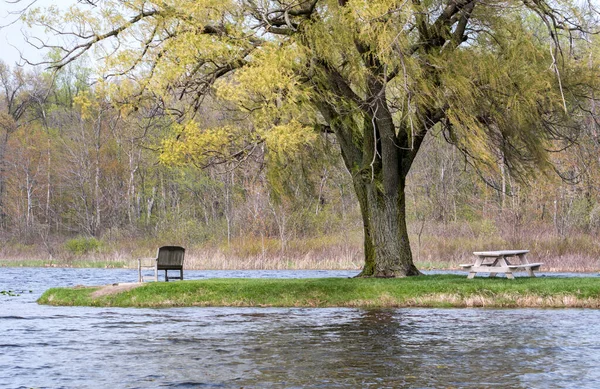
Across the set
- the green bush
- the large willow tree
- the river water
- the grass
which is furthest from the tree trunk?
the green bush

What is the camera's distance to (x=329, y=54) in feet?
68.4

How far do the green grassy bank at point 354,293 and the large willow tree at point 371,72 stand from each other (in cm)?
218

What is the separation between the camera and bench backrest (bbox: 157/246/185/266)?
73.8 ft

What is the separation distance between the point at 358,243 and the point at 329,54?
19876mm

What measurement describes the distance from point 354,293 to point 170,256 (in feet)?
18.5

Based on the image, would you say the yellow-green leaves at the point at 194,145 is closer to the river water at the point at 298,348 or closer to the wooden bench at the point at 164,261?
the wooden bench at the point at 164,261

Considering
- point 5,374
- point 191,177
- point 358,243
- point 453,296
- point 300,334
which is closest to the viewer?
point 5,374

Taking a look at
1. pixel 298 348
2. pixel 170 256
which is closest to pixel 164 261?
pixel 170 256

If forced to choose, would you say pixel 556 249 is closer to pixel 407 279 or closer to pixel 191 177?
pixel 407 279

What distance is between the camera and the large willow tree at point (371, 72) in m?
20.0

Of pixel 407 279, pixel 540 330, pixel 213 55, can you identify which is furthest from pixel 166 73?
pixel 540 330

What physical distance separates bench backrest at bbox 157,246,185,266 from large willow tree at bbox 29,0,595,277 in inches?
105

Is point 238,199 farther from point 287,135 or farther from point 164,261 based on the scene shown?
point 287,135

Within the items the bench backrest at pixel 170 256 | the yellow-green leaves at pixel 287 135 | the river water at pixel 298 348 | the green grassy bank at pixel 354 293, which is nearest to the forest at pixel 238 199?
the yellow-green leaves at pixel 287 135
